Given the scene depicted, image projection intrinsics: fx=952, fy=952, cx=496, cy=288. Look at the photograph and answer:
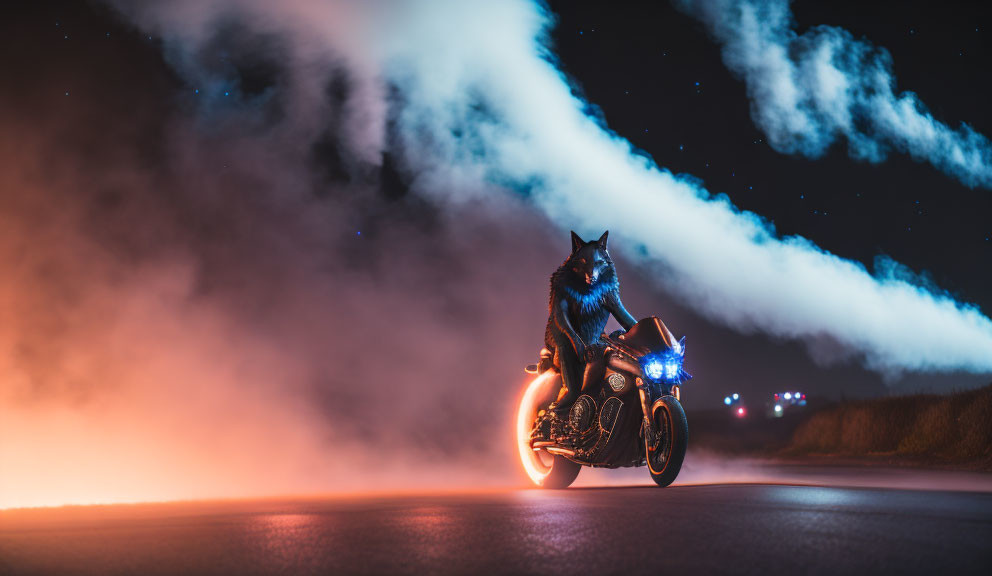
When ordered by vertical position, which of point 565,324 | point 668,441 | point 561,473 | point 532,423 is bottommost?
point 561,473

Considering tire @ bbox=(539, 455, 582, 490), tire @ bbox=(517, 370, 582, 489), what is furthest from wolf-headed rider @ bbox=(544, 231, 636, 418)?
tire @ bbox=(539, 455, 582, 490)

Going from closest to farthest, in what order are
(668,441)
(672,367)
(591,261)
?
(668,441) → (672,367) → (591,261)

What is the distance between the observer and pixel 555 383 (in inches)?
472

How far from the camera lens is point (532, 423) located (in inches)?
475

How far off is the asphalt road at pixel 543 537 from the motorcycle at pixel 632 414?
31.3 inches

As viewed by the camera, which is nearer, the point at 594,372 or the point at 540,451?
the point at 594,372

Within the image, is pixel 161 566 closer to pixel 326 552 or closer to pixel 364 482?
pixel 326 552

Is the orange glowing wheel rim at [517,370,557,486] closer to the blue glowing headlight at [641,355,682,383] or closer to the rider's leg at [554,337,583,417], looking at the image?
the rider's leg at [554,337,583,417]

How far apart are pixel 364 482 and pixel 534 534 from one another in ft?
34.2

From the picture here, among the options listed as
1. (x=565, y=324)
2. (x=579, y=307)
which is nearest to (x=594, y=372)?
(x=565, y=324)

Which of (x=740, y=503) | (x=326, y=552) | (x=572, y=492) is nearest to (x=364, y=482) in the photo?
(x=572, y=492)

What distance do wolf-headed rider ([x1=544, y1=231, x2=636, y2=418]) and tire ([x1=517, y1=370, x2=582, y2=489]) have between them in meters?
0.59

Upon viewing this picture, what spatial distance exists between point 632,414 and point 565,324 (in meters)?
1.75

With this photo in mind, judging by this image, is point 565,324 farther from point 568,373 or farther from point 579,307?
point 568,373
